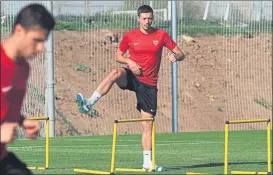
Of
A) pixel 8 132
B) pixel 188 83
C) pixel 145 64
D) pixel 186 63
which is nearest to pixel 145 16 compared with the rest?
pixel 145 64

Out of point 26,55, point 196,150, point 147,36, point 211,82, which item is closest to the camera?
point 26,55

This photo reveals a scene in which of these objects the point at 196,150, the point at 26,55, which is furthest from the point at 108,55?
the point at 26,55

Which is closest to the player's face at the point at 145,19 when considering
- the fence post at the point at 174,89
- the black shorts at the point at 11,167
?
the black shorts at the point at 11,167

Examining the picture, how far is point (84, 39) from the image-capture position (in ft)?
115

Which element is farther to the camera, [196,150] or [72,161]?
[196,150]

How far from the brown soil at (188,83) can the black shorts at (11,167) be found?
2080 centimetres

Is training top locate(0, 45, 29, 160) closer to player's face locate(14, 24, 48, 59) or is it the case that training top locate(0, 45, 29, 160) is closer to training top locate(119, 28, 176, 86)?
player's face locate(14, 24, 48, 59)

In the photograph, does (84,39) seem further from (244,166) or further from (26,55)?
(26,55)

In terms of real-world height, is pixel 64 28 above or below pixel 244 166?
above

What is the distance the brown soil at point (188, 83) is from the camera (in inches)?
1245

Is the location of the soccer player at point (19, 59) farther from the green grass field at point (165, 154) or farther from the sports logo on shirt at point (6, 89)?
the green grass field at point (165, 154)

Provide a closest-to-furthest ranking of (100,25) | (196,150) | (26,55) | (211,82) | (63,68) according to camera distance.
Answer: (26,55), (196,150), (100,25), (63,68), (211,82)

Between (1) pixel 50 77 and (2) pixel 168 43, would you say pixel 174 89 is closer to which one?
(1) pixel 50 77

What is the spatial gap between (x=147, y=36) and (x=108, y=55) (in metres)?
20.1
